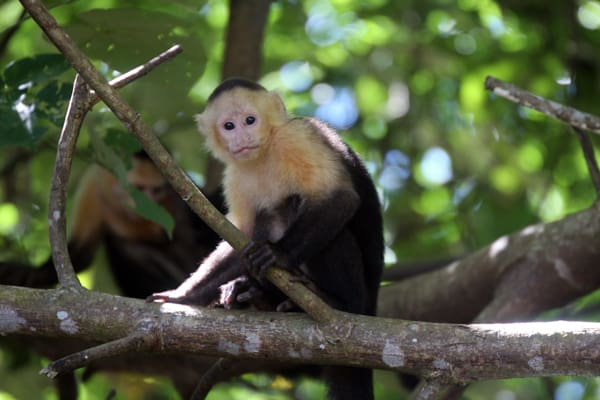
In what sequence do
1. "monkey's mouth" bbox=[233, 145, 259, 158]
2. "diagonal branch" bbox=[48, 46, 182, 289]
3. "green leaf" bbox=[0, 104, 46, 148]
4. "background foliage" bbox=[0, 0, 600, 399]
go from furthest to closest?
"background foliage" bbox=[0, 0, 600, 399], "monkey's mouth" bbox=[233, 145, 259, 158], "green leaf" bbox=[0, 104, 46, 148], "diagonal branch" bbox=[48, 46, 182, 289]

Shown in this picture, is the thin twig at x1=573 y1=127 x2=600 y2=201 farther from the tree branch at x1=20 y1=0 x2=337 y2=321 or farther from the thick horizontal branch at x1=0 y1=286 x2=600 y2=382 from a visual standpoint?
the tree branch at x1=20 y1=0 x2=337 y2=321

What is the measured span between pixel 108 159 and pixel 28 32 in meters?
2.26

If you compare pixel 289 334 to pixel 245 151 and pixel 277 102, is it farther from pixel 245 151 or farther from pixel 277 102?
pixel 277 102

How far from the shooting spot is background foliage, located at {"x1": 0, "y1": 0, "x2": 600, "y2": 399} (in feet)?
18.8

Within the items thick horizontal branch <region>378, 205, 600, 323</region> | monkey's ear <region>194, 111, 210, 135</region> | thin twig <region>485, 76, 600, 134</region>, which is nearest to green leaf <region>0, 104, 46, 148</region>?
monkey's ear <region>194, 111, 210, 135</region>

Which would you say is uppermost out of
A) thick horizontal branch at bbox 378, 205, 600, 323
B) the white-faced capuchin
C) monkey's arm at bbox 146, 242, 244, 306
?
monkey's arm at bbox 146, 242, 244, 306

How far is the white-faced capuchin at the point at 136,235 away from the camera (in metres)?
6.46

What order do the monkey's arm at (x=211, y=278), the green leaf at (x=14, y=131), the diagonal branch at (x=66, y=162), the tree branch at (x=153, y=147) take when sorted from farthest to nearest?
the monkey's arm at (x=211, y=278)
the green leaf at (x=14, y=131)
the diagonal branch at (x=66, y=162)
the tree branch at (x=153, y=147)

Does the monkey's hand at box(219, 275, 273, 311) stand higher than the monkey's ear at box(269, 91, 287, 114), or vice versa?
the monkey's ear at box(269, 91, 287, 114)

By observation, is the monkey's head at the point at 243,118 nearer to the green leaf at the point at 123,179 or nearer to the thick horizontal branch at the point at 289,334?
the green leaf at the point at 123,179

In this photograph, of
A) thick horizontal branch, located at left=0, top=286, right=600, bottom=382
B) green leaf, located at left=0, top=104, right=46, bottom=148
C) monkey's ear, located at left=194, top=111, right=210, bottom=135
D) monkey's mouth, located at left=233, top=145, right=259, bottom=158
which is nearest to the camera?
thick horizontal branch, located at left=0, top=286, right=600, bottom=382

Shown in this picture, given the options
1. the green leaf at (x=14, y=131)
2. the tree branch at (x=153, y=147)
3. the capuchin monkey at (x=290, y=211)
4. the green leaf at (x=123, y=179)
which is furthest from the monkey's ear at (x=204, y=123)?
the tree branch at (x=153, y=147)

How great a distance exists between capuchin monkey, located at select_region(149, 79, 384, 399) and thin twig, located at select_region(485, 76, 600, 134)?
29.2 inches

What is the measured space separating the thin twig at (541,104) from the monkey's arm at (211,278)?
4.31 feet
